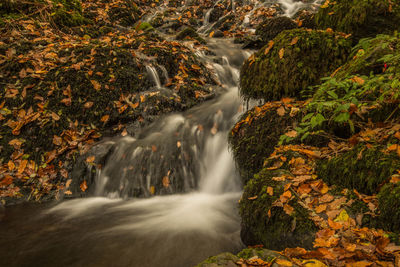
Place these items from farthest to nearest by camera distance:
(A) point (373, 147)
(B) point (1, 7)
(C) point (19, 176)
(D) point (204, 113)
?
(B) point (1, 7) < (D) point (204, 113) < (C) point (19, 176) < (A) point (373, 147)

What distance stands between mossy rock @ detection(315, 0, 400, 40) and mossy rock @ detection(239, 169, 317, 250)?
293 centimetres

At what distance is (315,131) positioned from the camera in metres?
2.91

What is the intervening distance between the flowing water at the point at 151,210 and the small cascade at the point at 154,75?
3 cm

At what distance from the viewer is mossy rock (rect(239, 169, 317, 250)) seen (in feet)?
6.59

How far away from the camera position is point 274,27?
8.48 m

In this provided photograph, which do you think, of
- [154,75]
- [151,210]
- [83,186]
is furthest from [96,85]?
[151,210]

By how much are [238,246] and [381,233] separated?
1547 mm

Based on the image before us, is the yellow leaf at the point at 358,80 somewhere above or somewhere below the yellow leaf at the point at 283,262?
above

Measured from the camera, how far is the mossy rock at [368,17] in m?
3.62

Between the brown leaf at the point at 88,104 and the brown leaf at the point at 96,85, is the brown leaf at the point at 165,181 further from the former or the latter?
the brown leaf at the point at 96,85

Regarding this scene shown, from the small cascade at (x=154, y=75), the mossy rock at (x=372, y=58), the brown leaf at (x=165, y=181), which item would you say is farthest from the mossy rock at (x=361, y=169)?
the small cascade at (x=154, y=75)

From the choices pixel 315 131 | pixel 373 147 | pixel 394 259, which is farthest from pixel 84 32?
pixel 394 259

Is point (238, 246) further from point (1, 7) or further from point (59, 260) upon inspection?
point (1, 7)

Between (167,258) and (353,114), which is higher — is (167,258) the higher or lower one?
the lower one
